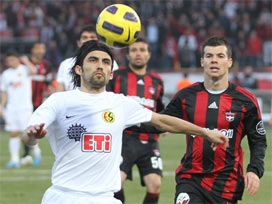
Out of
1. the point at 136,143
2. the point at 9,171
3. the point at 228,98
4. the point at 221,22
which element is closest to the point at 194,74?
the point at 221,22

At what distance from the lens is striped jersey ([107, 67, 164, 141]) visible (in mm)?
8664

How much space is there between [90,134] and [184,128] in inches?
29.6

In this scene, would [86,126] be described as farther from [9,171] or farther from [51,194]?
[9,171]

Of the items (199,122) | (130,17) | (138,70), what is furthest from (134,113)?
(138,70)

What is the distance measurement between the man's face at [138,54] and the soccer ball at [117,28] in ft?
4.30

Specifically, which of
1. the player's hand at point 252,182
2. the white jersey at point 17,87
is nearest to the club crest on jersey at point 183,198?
the player's hand at point 252,182

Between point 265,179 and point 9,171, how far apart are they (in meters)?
5.01

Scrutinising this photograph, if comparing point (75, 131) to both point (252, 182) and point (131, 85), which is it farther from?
point (131, 85)

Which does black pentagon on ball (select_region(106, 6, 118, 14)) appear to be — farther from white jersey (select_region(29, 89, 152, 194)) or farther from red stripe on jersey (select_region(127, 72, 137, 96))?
white jersey (select_region(29, 89, 152, 194))

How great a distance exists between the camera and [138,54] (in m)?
8.70

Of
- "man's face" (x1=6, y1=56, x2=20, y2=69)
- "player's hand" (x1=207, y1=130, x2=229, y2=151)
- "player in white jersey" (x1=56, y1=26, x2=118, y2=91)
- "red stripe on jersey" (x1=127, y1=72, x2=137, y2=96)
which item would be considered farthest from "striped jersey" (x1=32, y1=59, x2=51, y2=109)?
"player's hand" (x1=207, y1=130, x2=229, y2=151)

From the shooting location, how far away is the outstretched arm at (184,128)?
204 inches

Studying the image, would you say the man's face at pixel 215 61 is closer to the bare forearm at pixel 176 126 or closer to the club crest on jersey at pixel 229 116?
the club crest on jersey at pixel 229 116

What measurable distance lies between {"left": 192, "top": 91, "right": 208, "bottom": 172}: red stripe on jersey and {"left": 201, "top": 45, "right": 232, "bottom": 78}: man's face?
227 millimetres
